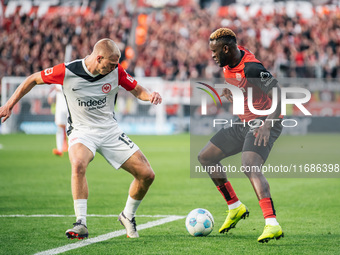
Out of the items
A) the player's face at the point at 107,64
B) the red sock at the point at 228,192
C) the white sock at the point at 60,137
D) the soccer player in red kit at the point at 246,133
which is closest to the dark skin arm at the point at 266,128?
the soccer player in red kit at the point at 246,133

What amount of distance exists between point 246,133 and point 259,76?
856 mm

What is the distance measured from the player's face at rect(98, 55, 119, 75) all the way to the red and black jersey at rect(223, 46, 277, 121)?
4.19 feet

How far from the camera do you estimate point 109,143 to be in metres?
6.64

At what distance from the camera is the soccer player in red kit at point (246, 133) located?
622cm

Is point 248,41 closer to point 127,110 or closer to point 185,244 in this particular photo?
point 127,110

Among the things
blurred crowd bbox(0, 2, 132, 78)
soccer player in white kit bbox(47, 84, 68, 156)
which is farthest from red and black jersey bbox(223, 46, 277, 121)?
blurred crowd bbox(0, 2, 132, 78)

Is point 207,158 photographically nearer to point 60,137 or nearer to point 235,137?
point 235,137

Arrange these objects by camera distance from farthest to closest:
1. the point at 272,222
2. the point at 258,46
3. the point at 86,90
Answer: the point at 258,46, the point at 86,90, the point at 272,222

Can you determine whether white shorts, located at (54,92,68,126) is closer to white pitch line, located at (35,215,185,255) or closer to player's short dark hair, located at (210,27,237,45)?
white pitch line, located at (35,215,185,255)

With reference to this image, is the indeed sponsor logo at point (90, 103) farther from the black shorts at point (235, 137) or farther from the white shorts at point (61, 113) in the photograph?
the white shorts at point (61, 113)

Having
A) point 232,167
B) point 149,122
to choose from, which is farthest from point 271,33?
point 232,167

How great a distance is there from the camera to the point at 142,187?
6.74m

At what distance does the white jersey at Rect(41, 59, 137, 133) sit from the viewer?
6473 millimetres

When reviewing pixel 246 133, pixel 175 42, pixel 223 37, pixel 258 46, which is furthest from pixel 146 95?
pixel 175 42
